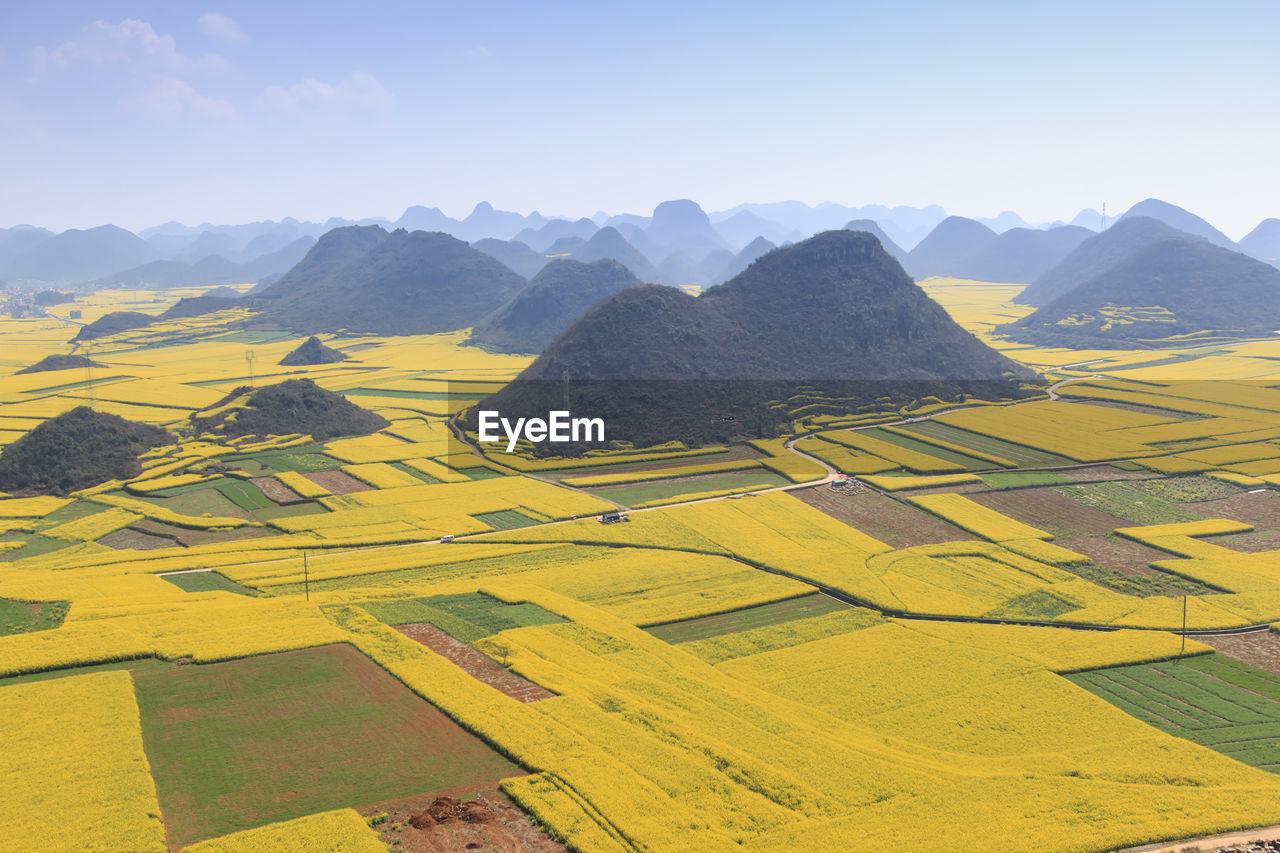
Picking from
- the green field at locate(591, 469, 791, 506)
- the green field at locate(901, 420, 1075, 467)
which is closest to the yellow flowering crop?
Result: the green field at locate(591, 469, 791, 506)

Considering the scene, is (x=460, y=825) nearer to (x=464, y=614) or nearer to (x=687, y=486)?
(x=464, y=614)

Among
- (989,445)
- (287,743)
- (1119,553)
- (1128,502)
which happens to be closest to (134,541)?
(287,743)

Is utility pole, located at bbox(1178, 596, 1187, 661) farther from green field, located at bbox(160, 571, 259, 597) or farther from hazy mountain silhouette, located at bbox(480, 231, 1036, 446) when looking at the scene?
green field, located at bbox(160, 571, 259, 597)

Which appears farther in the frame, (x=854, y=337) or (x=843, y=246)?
(x=843, y=246)

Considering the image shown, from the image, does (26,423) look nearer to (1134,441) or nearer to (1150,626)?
(1150,626)

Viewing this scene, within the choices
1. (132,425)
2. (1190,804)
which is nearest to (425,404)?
(132,425)

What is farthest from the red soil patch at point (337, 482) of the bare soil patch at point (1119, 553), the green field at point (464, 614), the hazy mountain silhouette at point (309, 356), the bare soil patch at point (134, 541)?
the hazy mountain silhouette at point (309, 356)
